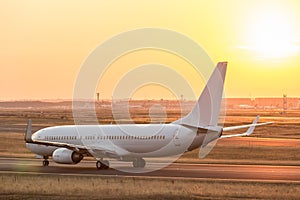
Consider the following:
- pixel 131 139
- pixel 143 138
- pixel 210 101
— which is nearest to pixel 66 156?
pixel 131 139

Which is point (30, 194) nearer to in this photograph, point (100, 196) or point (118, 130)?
point (100, 196)

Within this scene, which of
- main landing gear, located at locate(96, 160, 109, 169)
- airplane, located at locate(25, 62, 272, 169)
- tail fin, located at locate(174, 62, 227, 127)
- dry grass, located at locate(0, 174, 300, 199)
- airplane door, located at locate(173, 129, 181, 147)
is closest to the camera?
dry grass, located at locate(0, 174, 300, 199)

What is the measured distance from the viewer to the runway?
137 feet

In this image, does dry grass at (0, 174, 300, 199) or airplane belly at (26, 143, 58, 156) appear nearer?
dry grass at (0, 174, 300, 199)

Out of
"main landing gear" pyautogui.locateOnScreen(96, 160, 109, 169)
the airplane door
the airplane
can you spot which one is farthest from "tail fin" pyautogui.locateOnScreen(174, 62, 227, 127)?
"main landing gear" pyautogui.locateOnScreen(96, 160, 109, 169)

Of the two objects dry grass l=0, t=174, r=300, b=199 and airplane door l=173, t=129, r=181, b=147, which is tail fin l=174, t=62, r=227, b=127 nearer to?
airplane door l=173, t=129, r=181, b=147

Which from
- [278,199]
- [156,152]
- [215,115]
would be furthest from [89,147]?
[278,199]

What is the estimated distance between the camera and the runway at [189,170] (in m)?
41.7

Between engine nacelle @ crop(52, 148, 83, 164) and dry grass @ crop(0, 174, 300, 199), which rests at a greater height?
engine nacelle @ crop(52, 148, 83, 164)

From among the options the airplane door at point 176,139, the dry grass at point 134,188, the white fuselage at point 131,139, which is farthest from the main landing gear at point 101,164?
the dry grass at point 134,188

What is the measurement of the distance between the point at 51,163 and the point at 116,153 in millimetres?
8041

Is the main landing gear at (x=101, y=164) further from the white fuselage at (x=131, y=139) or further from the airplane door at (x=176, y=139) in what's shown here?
the airplane door at (x=176, y=139)

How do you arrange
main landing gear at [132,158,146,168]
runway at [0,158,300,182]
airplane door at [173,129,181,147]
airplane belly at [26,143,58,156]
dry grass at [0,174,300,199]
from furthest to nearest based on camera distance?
1. airplane belly at [26,143,58,156]
2. main landing gear at [132,158,146,168]
3. airplane door at [173,129,181,147]
4. runway at [0,158,300,182]
5. dry grass at [0,174,300,199]

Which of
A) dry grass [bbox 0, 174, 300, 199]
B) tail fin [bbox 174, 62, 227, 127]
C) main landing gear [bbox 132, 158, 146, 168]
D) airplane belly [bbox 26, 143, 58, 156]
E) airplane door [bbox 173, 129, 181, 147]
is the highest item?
tail fin [bbox 174, 62, 227, 127]
